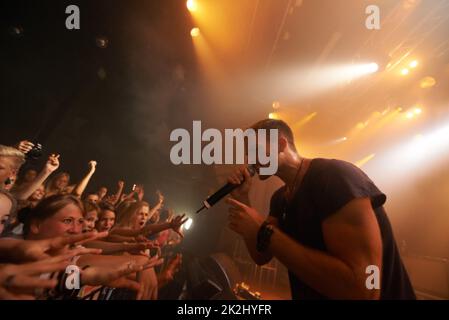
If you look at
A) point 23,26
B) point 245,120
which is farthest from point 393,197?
point 23,26

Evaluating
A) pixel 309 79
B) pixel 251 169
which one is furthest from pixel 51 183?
pixel 309 79

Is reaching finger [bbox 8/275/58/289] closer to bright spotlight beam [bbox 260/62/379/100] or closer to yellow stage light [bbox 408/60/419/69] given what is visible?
bright spotlight beam [bbox 260/62/379/100]

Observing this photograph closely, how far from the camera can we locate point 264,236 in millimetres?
1103

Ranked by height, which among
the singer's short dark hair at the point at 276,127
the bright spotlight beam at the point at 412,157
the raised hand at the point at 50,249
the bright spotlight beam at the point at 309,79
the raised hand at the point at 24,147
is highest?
the bright spotlight beam at the point at 309,79

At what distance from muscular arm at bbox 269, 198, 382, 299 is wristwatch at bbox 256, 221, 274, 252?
10cm

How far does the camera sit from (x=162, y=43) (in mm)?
5117

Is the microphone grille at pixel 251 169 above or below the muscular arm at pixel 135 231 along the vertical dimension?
above

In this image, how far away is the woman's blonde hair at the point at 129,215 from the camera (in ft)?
10.7

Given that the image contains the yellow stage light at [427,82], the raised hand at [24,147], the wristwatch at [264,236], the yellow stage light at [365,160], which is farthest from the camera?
the yellow stage light at [365,160]

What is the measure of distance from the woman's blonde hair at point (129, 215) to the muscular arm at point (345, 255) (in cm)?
281

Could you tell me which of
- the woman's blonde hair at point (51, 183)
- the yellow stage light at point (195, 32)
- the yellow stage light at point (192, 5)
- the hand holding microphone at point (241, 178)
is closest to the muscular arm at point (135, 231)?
the woman's blonde hair at point (51, 183)

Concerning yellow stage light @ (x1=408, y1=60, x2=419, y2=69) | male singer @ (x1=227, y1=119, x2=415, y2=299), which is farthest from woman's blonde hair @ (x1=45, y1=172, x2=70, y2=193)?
yellow stage light @ (x1=408, y1=60, x2=419, y2=69)

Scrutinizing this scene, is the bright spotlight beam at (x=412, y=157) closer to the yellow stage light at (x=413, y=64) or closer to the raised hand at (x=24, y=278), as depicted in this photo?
the yellow stage light at (x=413, y=64)

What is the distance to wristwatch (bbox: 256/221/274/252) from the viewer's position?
109 centimetres
